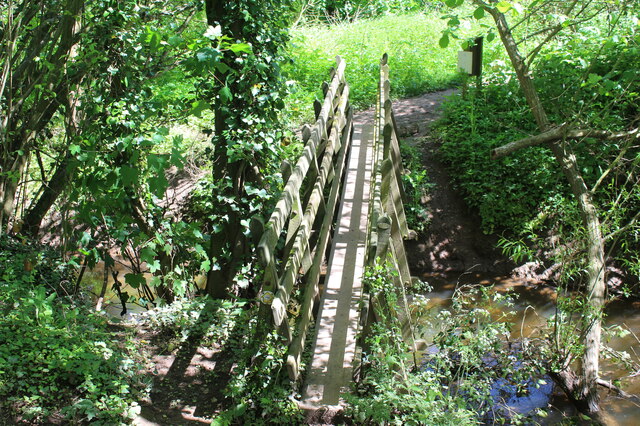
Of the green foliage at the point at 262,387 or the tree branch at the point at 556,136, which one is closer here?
the green foliage at the point at 262,387

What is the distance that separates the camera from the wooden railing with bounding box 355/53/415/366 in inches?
168

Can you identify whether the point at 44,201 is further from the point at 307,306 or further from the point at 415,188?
the point at 415,188

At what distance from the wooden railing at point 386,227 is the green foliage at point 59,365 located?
1.82 meters

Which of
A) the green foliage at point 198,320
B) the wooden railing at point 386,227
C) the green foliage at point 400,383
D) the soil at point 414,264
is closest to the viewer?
the green foliage at point 400,383

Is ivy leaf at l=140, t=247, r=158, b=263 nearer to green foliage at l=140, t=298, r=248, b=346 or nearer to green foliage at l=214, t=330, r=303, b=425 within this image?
green foliage at l=140, t=298, r=248, b=346

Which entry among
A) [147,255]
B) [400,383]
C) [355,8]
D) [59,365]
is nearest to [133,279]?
[147,255]

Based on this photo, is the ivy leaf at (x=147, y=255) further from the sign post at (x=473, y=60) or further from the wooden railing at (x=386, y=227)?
the sign post at (x=473, y=60)

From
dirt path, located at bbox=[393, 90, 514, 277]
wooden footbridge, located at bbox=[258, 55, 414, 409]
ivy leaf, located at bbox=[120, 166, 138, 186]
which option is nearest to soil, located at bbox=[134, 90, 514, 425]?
dirt path, located at bbox=[393, 90, 514, 277]

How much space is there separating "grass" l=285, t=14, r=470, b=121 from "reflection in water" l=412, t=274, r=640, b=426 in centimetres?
472

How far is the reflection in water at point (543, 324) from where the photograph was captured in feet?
18.2

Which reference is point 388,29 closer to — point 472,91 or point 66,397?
point 472,91

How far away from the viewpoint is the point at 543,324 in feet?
23.0

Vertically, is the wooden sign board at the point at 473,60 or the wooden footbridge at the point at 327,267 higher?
the wooden sign board at the point at 473,60

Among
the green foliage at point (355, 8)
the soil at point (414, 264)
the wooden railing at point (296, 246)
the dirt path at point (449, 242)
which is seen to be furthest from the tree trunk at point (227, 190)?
the green foliage at point (355, 8)
